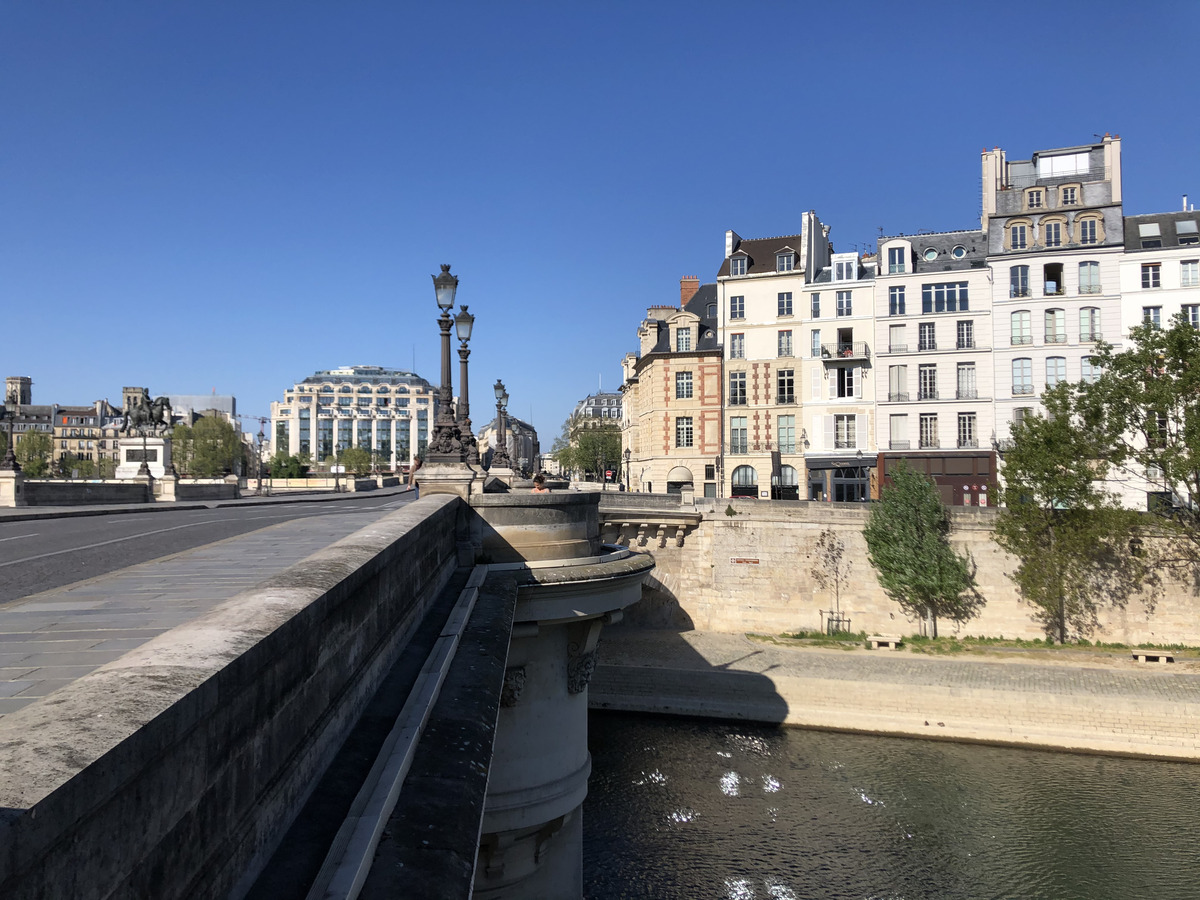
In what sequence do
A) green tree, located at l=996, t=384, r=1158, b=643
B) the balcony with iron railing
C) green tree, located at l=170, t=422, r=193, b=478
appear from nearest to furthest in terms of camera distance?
green tree, located at l=996, t=384, r=1158, b=643 < the balcony with iron railing < green tree, located at l=170, t=422, r=193, b=478

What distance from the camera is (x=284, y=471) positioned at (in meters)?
88.8

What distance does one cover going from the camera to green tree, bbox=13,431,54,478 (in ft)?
237

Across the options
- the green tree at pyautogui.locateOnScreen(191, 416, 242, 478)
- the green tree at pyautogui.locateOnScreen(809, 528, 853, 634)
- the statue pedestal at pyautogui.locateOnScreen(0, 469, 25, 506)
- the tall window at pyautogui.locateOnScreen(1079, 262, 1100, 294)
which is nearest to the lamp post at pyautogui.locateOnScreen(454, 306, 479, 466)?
the statue pedestal at pyautogui.locateOnScreen(0, 469, 25, 506)

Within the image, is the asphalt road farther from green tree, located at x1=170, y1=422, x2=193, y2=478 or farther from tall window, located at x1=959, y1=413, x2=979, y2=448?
green tree, located at x1=170, y1=422, x2=193, y2=478

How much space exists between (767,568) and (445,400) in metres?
20.6

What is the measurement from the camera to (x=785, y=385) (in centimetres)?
4069

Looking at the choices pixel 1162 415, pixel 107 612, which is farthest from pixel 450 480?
pixel 1162 415

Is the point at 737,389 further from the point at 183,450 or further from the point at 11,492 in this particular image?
the point at 183,450

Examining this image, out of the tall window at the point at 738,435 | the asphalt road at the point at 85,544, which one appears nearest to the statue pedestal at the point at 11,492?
the asphalt road at the point at 85,544

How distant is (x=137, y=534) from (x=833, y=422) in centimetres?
3389

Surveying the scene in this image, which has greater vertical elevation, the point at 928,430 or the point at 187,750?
the point at 928,430

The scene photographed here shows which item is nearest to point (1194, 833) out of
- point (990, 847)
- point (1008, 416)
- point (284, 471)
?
point (990, 847)

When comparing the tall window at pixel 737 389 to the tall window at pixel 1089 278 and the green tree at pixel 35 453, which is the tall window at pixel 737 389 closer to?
the tall window at pixel 1089 278

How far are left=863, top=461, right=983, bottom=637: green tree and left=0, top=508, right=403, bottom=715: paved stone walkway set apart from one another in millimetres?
25149
